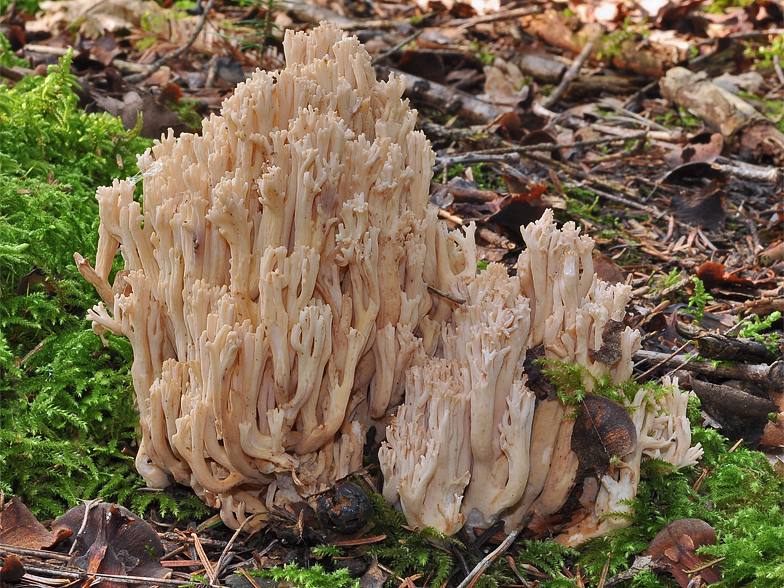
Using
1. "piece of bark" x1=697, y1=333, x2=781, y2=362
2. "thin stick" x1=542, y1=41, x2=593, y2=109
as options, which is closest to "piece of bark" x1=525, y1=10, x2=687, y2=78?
"thin stick" x1=542, y1=41, x2=593, y2=109

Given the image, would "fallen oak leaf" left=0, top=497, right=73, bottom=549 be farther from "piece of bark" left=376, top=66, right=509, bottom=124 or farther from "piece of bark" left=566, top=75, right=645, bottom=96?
"piece of bark" left=566, top=75, right=645, bottom=96

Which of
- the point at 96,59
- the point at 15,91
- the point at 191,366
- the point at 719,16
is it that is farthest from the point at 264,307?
the point at 719,16

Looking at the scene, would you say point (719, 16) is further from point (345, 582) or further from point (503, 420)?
point (345, 582)

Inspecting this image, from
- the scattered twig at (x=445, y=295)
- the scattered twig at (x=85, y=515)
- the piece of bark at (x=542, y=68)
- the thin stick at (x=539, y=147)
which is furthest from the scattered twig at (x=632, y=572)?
the piece of bark at (x=542, y=68)

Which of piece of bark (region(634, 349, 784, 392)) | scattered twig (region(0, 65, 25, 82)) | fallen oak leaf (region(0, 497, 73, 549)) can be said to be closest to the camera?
fallen oak leaf (region(0, 497, 73, 549))

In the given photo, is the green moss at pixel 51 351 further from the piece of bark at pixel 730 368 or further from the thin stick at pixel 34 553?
the piece of bark at pixel 730 368

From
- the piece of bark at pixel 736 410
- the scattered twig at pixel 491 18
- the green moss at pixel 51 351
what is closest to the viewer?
the green moss at pixel 51 351

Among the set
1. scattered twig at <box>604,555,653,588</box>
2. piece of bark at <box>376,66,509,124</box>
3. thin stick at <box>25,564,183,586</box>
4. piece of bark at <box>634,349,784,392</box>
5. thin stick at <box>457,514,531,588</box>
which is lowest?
scattered twig at <box>604,555,653,588</box>
